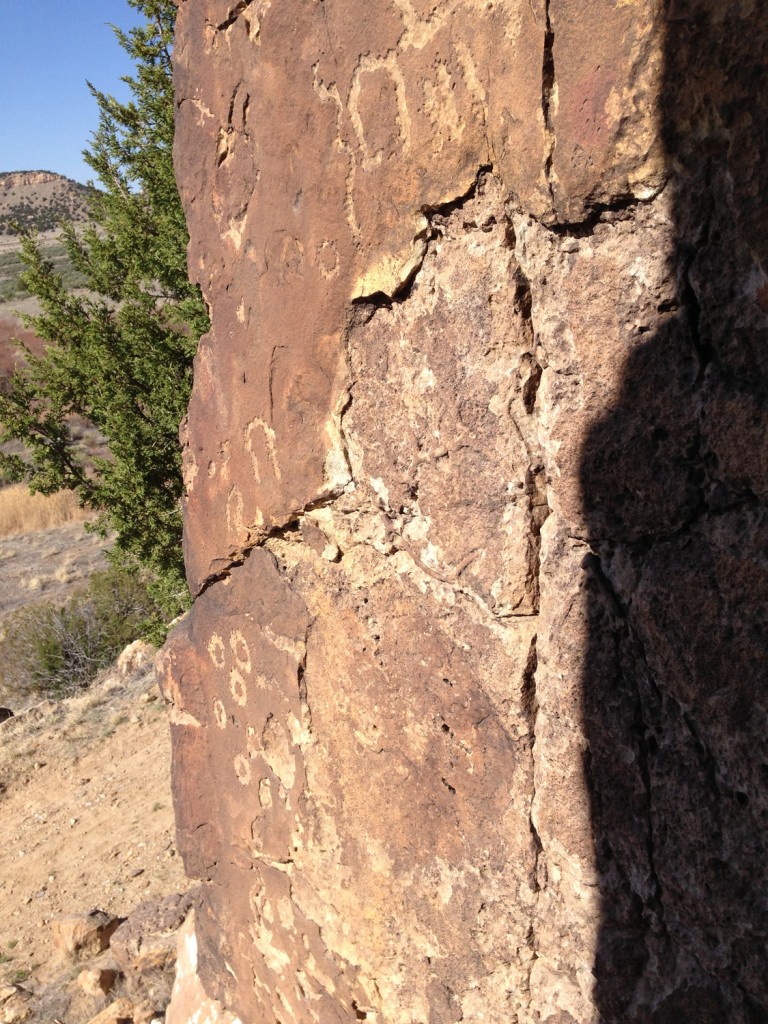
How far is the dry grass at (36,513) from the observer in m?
14.4

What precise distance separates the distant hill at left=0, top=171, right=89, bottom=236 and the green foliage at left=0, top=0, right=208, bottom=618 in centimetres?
4201

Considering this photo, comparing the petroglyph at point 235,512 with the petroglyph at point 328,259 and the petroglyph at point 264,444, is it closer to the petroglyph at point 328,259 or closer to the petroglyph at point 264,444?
the petroglyph at point 264,444

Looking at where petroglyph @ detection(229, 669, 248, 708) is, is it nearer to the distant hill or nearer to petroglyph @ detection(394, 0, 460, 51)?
petroglyph @ detection(394, 0, 460, 51)

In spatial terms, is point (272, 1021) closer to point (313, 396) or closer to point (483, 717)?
point (483, 717)

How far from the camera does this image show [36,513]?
14.6 metres

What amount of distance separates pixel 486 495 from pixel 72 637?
7860mm

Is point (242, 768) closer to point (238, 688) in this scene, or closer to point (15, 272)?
point (238, 688)

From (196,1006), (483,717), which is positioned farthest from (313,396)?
(196,1006)

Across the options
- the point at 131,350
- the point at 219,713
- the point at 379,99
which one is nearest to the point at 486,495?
the point at 379,99

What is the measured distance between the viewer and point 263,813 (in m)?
2.36

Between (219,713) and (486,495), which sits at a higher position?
(486,495)

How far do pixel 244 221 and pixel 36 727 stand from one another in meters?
6.01

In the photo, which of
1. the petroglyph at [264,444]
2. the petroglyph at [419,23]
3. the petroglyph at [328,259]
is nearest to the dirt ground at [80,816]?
the petroglyph at [264,444]

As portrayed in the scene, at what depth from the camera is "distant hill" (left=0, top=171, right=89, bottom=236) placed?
49719mm
